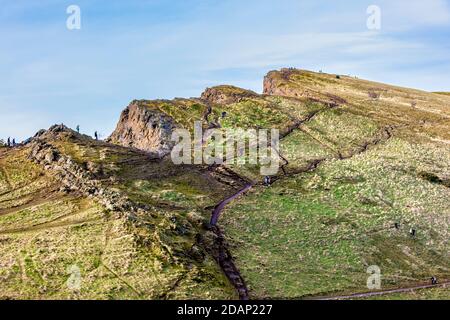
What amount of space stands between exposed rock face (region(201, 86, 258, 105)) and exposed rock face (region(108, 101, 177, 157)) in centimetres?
1771

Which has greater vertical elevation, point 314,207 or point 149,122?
point 149,122

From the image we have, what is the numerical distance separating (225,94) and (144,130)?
29.1m

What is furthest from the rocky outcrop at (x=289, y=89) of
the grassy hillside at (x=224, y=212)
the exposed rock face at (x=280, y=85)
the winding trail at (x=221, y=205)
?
the winding trail at (x=221, y=205)

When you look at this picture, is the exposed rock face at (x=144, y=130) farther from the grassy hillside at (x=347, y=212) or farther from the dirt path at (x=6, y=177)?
the dirt path at (x=6, y=177)

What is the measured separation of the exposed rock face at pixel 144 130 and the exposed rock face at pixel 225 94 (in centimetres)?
1771

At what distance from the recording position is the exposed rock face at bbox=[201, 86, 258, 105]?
127100mm

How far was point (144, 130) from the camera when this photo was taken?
354ft

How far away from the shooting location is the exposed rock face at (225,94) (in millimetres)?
127100

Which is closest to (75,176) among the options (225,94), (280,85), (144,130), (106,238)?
(106,238)

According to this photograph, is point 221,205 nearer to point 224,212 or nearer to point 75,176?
point 224,212
